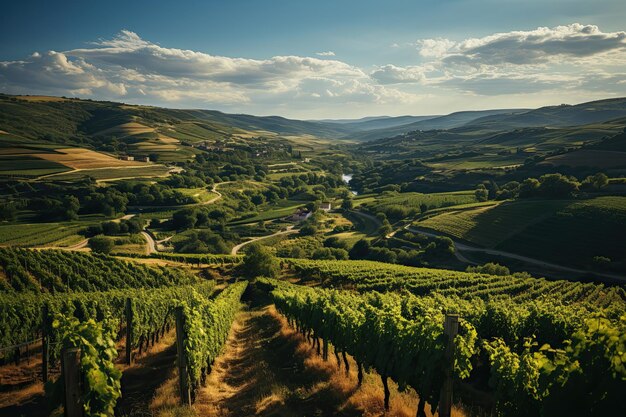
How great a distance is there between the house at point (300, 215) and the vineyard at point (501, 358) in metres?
117

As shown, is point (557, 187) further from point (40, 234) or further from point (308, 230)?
point (40, 234)

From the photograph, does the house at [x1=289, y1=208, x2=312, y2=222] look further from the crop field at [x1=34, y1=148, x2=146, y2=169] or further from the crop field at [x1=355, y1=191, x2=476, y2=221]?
the crop field at [x1=34, y1=148, x2=146, y2=169]

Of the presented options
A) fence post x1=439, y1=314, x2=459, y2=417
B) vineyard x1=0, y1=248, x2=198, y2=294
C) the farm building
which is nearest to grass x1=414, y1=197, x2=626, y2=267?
the farm building

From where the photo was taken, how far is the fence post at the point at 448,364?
30.9 ft

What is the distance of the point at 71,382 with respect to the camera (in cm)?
810

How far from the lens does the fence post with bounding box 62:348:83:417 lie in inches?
315

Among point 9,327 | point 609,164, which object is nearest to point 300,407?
point 9,327

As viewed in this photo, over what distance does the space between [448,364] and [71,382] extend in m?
8.88

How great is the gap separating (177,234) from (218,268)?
45810 millimetres

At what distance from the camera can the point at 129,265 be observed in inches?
2093

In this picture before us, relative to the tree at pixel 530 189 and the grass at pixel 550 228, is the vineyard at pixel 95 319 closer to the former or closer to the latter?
the grass at pixel 550 228

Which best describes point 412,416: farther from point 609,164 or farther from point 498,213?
point 609,164

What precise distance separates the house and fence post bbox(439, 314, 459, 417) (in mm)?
126804

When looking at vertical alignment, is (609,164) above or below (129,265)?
above
